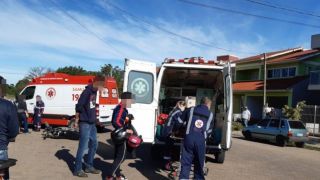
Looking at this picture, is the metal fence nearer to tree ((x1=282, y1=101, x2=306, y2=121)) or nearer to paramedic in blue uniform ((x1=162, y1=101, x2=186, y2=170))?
tree ((x1=282, y1=101, x2=306, y2=121))

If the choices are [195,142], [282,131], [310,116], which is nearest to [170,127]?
[195,142]

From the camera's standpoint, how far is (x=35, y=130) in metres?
18.4

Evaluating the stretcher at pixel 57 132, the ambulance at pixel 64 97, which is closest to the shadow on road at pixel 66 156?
the stretcher at pixel 57 132

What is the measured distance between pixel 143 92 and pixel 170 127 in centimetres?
154

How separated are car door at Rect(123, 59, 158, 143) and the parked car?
36.4 ft

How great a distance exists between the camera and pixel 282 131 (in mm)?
19703

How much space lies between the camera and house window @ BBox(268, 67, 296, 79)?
37.7 meters

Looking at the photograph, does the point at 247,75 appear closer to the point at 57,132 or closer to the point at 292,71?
the point at 292,71

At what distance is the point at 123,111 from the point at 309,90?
99.6 feet

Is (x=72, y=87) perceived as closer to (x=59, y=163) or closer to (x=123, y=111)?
(x=59, y=163)

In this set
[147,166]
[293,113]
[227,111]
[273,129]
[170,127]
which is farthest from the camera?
[293,113]

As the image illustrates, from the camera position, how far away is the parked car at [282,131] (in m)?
19.4

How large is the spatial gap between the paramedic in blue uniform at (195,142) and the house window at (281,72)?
105 ft

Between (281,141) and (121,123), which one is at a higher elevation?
(121,123)
